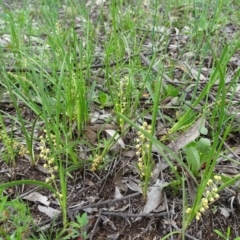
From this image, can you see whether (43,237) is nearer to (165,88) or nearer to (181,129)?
(181,129)

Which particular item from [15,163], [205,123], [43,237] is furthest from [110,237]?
[205,123]

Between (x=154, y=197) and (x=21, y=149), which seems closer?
(x=154, y=197)

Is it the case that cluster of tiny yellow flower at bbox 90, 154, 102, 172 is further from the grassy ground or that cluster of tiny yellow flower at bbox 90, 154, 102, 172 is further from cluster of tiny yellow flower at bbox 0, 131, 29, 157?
cluster of tiny yellow flower at bbox 0, 131, 29, 157

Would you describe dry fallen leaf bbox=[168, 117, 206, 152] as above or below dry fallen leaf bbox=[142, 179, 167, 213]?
above

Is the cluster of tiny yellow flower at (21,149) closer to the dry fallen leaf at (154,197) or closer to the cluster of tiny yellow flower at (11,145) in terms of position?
the cluster of tiny yellow flower at (11,145)

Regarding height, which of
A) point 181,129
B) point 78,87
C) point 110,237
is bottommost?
point 110,237

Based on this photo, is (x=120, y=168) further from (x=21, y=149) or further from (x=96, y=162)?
(x=21, y=149)

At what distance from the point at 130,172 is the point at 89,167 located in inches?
4.9

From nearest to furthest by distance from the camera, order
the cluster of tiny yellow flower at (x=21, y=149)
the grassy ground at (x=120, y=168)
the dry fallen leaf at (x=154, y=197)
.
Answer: the grassy ground at (x=120, y=168), the dry fallen leaf at (x=154, y=197), the cluster of tiny yellow flower at (x=21, y=149)

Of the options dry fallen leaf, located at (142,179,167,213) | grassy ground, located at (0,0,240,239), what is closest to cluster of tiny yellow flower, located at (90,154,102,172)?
grassy ground, located at (0,0,240,239)

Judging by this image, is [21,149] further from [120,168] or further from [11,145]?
[120,168]

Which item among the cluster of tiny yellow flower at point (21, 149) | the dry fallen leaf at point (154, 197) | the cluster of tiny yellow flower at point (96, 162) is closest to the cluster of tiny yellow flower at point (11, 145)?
the cluster of tiny yellow flower at point (21, 149)

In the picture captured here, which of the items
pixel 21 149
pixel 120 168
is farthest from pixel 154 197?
pixel 21 149

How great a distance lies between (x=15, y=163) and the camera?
1.13 m
